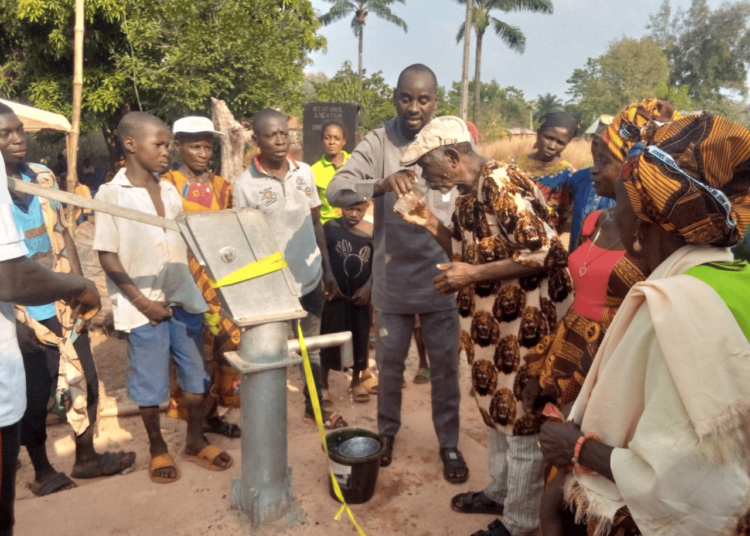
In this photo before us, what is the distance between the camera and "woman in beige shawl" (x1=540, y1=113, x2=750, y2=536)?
1.16 m

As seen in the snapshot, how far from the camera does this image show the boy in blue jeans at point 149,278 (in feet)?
9.70

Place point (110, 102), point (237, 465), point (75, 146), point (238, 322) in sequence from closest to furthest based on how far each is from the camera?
point (238, 322) → point (237, 465) → point (75, 146) → point (110, 102)

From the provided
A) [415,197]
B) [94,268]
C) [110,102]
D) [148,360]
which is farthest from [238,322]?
[110,102]

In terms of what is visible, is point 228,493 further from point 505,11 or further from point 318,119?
point 505,11

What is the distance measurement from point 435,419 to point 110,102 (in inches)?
478

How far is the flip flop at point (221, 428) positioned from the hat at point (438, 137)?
7.46 feet

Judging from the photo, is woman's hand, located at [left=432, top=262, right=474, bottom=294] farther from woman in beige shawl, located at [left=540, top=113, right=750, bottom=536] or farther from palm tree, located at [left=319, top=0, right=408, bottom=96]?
palm tree, located at [left=319, top=0, right=408, bottom=96]

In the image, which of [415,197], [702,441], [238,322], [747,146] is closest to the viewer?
[702,441]

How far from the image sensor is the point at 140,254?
301cm

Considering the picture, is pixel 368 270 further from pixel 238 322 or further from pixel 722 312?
pixel 722 312

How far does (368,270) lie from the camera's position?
4418 mm

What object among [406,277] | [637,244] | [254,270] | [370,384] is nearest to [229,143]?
[370,384]

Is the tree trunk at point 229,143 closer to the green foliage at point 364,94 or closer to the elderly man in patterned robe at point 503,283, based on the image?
the elderly man in patterned robe at point 503,283

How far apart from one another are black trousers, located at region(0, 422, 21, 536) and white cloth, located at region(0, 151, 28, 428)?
0.24 ft
